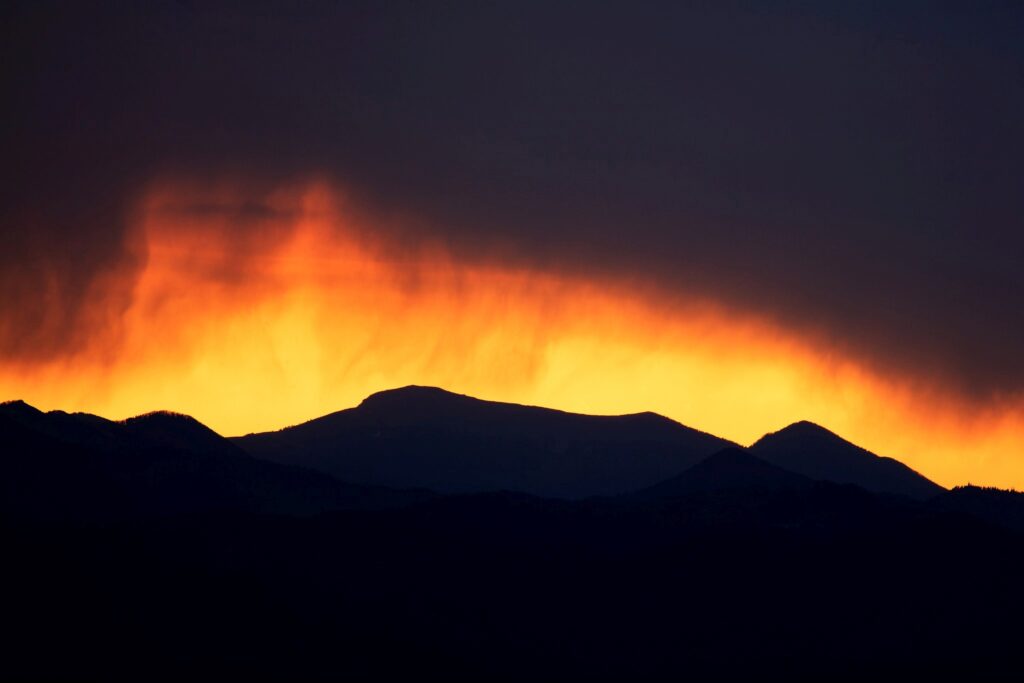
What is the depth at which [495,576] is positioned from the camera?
172875mm

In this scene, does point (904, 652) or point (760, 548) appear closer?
point (904, 652)

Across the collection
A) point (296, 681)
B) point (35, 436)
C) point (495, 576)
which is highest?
point (35, 436)

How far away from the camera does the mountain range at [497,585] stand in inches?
5418

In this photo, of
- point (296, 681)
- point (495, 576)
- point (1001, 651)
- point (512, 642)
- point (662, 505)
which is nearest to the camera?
point (296, 681)

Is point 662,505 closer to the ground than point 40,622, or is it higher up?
higher up

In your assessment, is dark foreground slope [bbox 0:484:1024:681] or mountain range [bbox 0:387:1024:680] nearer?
dark foreground slope [bbox 0:484:1024:681]

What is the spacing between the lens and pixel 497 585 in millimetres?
171625

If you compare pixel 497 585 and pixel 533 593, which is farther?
pixel 533 593

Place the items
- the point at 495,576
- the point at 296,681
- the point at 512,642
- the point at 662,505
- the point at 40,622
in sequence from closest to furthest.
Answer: the point at 40,622 → the point at 296,681 → the point at 512,642 → the point at 495,576 → the point at 662,505

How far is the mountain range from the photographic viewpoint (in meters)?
138

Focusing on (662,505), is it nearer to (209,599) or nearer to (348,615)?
(348,615)

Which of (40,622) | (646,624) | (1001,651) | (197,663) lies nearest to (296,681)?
(197,663)

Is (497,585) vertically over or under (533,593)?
over

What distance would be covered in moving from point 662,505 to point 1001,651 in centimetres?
5124
